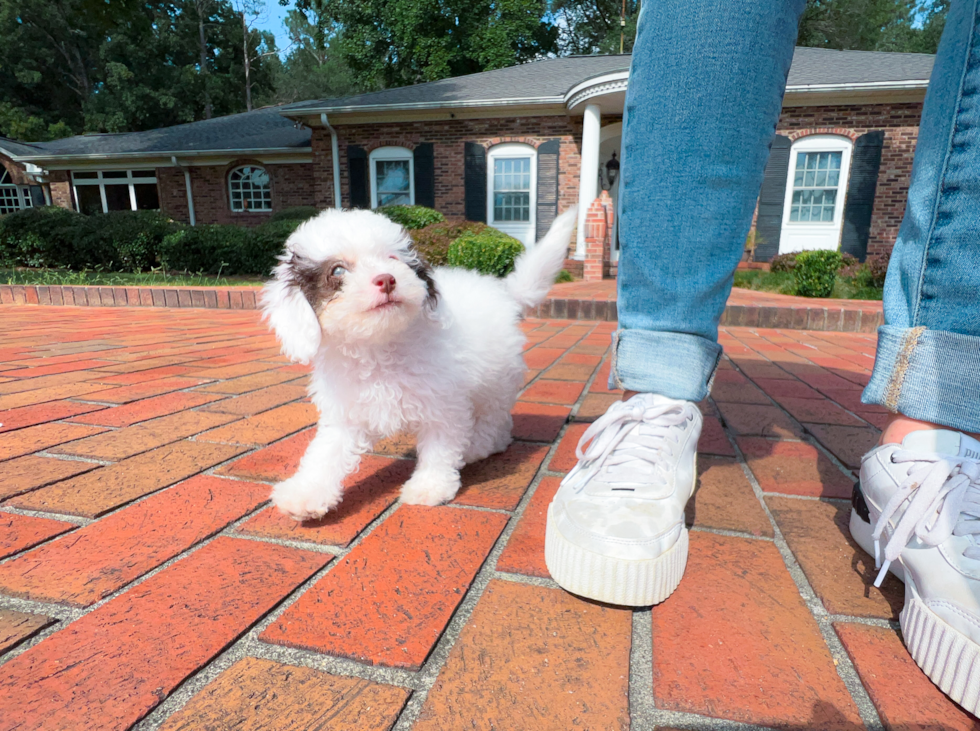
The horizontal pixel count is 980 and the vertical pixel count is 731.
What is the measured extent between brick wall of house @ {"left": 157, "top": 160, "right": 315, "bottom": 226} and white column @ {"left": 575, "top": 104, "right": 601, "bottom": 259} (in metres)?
8.91

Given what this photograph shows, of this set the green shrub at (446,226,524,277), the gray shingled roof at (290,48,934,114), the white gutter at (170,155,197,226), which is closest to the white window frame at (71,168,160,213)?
Result: the white gutter at (170,155,197,226)

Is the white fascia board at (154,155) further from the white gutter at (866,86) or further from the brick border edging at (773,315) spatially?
the brick border edging at (773,315)

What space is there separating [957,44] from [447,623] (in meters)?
1.61

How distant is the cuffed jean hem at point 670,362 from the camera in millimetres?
1346

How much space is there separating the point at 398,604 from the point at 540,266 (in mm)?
1296

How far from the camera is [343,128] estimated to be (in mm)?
14203

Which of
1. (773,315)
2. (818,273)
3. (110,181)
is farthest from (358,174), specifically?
(773,315)

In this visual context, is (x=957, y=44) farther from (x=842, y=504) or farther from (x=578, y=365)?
(x=578, y=365)

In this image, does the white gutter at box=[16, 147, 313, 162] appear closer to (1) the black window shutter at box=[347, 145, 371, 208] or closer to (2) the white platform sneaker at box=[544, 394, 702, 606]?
(1) the black window shutter at box=[347, 145, 371, 208]

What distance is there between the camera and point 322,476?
137 centimetres

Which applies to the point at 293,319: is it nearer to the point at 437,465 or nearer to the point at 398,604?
the point at 437,465

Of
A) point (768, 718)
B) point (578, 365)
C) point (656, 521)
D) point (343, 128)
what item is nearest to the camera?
point (768, 718)

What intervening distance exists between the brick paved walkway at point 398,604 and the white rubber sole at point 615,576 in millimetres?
35

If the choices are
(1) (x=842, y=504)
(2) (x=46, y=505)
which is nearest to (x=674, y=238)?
(1) (x=842, y=504)
